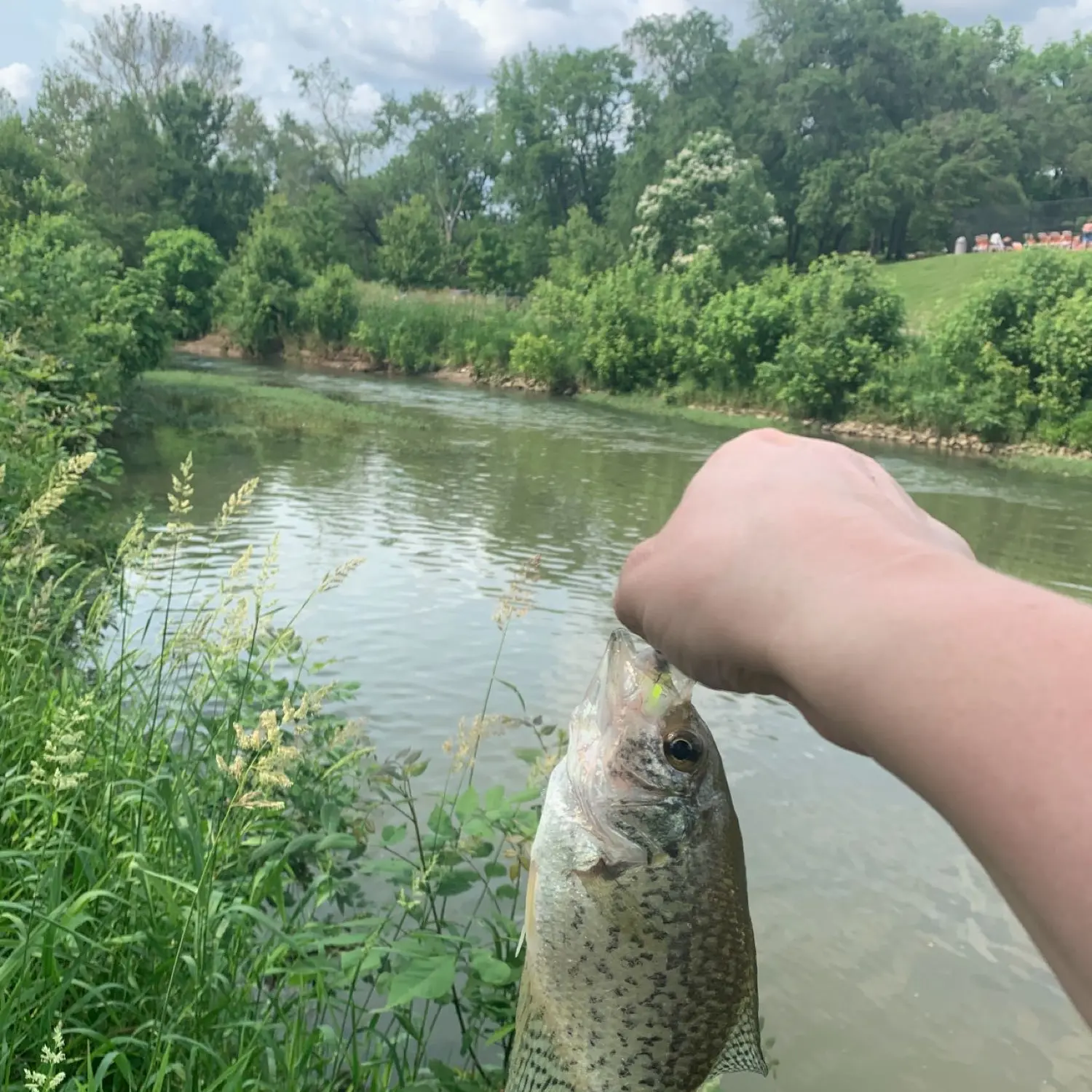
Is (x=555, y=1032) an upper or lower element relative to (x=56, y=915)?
upper

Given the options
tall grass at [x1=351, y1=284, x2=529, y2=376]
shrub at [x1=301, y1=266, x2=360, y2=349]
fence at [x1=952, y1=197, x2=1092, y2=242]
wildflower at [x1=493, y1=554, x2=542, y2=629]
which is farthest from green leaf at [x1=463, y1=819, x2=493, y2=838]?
fence at [x1=952, y1=197, x2=1092, y2=242]

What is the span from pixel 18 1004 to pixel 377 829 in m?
2.52

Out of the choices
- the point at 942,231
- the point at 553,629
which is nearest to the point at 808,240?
the point at 942,231

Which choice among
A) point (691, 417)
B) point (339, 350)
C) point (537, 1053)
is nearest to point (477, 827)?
point (537, 1053)

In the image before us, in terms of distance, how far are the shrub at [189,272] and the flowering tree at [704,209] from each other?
19.4 metres

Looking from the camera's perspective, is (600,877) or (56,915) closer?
(600,877)

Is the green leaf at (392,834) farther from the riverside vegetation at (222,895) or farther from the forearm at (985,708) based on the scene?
the forearm at (985,708)

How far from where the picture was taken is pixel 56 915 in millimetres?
2287

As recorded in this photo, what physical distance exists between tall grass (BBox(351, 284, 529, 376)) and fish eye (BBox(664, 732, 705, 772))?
30.7m

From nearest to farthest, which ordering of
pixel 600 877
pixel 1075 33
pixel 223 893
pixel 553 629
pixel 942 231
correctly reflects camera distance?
1. pixel 600 877
2. pixel 223 893
3. pixel 553 629
4. pixel 942 231
5. pixel 1075 33

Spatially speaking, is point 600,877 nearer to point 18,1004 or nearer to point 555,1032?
point 555,1032

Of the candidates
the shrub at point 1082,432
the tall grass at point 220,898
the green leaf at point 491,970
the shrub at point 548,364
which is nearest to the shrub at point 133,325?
the tall grass at point 220,898

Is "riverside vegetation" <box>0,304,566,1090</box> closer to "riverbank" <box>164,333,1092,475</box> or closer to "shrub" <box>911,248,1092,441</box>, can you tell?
"riverbank" <box>164,333,1092,475</box>

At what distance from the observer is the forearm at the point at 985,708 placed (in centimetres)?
73
